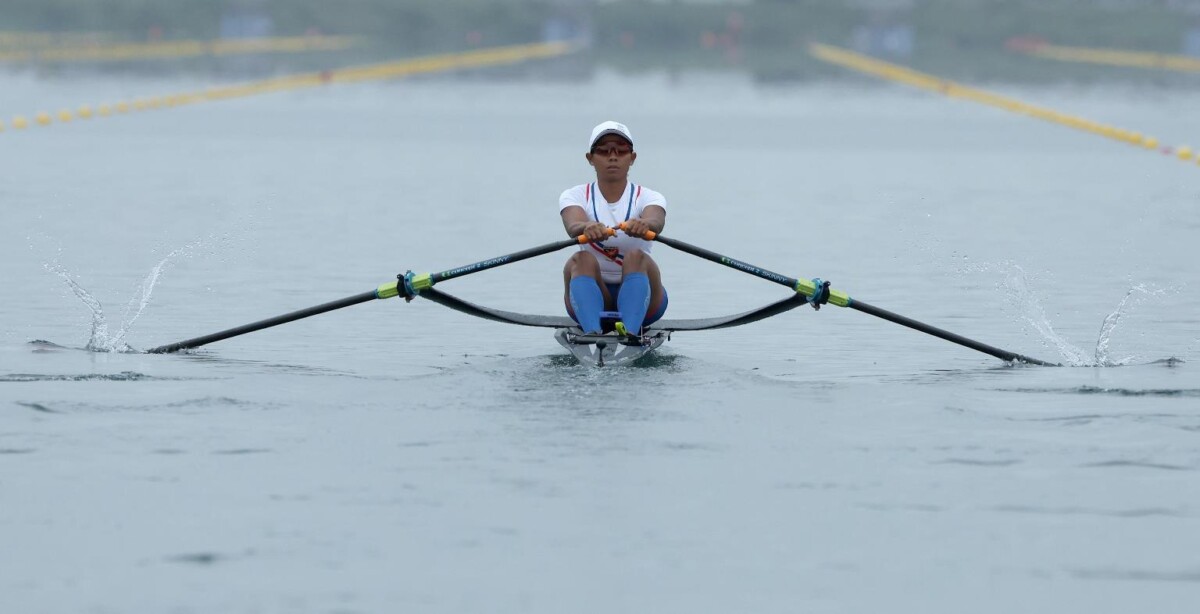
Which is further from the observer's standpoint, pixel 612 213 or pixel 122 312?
pixel 122 312

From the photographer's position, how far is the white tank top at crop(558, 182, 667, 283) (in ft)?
38.1

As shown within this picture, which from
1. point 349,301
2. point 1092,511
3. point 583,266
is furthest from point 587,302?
point 1092,511

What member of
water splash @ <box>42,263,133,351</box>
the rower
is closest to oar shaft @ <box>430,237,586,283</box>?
the rower

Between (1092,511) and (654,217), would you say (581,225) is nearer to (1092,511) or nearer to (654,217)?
(654,217)

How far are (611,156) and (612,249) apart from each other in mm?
519

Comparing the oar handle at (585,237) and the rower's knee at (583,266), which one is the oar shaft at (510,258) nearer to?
the oar handle at (585,237)

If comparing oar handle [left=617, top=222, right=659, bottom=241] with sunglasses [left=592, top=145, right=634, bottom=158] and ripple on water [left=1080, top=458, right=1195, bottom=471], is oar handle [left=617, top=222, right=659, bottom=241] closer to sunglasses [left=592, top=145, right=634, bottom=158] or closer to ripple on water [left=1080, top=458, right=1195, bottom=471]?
sunglasses [left=592, top=145, right=634, bottom=158]

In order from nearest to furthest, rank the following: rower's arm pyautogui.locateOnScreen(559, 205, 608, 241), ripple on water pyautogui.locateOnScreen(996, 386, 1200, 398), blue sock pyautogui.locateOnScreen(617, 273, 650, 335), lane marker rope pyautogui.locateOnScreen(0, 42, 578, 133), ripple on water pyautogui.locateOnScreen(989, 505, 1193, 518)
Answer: ripple on water pyautogui.locateOnScreen(989, 505, 1193, 518)
ripple on water pyautogui.locateOnScreen(996, 386, 1200, 398)
rower's arm pyautogui.locateOnScreen(559, 205, 608, 241)
blue sock pyautogui.locateOnScreen(617, 273, 650, 335)
lane marker rope pyautogui.locateOnScreen(0, 42, 578, 133)

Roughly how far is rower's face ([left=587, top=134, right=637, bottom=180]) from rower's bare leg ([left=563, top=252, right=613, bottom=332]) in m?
0.49

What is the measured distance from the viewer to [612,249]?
11.6 metres

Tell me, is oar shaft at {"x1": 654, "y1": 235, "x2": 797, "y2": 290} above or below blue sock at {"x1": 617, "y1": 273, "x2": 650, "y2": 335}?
above

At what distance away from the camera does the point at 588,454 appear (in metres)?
8.47

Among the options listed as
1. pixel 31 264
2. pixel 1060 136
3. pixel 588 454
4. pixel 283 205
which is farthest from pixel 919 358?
pixel 1060 136

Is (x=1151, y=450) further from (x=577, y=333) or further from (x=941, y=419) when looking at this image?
(x=577, y=333)
